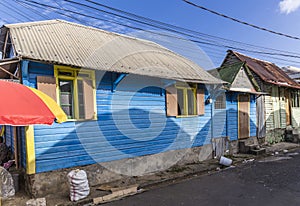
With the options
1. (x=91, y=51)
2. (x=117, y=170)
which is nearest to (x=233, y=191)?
(x=117, y=170)

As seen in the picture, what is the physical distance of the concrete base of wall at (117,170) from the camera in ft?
17.7

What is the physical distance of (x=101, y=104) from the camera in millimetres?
6500

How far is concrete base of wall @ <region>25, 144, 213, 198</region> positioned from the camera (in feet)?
17.7

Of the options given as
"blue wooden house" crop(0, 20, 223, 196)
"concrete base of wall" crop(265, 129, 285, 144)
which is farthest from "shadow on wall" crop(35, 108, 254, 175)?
"concrete base of wall" crop(265, 129, 285, 144)

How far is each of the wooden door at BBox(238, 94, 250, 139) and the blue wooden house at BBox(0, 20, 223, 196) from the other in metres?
2.94

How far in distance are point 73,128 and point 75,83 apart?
4.16 ft

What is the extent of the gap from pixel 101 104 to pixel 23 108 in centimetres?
343

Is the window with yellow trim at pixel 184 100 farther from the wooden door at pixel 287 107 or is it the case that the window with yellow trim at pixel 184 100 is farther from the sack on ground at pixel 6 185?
the wooden door at pixel 287 107

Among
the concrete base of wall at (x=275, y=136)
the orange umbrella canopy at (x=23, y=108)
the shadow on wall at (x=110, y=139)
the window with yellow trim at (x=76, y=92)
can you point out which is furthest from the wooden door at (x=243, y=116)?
the orange umbrella canopy at (x=23, y=108)

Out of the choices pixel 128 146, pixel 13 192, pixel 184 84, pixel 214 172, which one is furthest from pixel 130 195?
pixel 184 84

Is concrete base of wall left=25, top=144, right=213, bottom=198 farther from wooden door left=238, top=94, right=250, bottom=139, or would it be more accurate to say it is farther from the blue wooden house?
wooden door left=238, top=94, right=250, bottom=139

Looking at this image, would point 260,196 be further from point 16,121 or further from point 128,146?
point 16,121

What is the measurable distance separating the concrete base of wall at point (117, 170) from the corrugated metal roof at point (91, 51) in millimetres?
2914

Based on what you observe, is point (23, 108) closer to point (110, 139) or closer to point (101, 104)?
point (101, 104)
